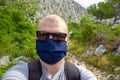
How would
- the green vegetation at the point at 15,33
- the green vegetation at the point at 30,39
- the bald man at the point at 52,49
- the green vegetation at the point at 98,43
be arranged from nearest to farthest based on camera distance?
the bald man at the point at 52,49
the green vegetation at the point at 98,43
the green vegetation at the point at 30,39
the green vegetation at the point at 15,33

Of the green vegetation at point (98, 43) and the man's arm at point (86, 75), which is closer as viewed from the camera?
the man's arm at point (86, 75)

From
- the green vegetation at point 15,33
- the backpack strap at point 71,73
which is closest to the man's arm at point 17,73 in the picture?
the backpack strap at point 71,73

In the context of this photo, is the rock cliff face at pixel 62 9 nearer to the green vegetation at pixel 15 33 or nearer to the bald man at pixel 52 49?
the green vegetation at pixel 15 33

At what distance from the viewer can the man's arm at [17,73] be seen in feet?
5.80

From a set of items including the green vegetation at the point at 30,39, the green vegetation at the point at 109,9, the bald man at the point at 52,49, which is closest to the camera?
the bald man at the point at 52,49

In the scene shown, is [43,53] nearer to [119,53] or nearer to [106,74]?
[106,74]

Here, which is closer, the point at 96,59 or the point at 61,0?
the point at 96,59

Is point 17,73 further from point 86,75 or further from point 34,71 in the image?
point 86,75

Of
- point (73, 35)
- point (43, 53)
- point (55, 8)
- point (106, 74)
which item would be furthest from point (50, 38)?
point (55, 8)

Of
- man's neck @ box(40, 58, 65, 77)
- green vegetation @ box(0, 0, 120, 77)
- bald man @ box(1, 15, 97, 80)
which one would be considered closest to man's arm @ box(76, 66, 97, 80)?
bald man @ box(1, 15, 97, 80)

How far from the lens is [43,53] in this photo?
193 centimetres

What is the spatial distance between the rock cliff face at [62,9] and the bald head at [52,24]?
22243 mm

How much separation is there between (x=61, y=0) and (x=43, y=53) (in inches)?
1432

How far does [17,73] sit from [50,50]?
0.86 ft
